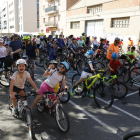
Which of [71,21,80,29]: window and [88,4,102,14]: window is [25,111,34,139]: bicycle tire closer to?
[88,4,102,14]: window

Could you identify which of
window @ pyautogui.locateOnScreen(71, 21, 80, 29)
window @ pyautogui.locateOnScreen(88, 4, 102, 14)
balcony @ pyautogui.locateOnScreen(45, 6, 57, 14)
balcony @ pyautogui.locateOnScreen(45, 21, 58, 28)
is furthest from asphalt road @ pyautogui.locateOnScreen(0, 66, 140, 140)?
balcony @ pyautogui.locateOnScreen(45, 6, 57, 14)

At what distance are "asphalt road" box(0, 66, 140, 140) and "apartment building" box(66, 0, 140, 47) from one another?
52.7ft

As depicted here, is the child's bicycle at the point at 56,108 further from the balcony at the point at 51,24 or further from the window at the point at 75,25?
the balcony at the point at 51,24

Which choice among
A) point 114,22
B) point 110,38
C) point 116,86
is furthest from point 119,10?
point 116,86

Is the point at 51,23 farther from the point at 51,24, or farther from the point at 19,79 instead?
the point at 19,79

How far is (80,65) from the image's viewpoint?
351 inches

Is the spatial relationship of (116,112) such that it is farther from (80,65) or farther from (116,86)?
(80,65)

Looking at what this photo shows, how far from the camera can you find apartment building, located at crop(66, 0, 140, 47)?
61.7 ft

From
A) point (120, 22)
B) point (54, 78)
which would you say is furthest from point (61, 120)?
point (120, 22)

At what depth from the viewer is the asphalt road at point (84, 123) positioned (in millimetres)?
3473

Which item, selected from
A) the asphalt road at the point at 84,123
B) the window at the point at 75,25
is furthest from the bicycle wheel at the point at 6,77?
the window at the point at 75,25

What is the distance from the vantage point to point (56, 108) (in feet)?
11.4

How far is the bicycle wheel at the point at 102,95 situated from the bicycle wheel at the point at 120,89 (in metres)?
0.59

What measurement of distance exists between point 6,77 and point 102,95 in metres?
3.95
